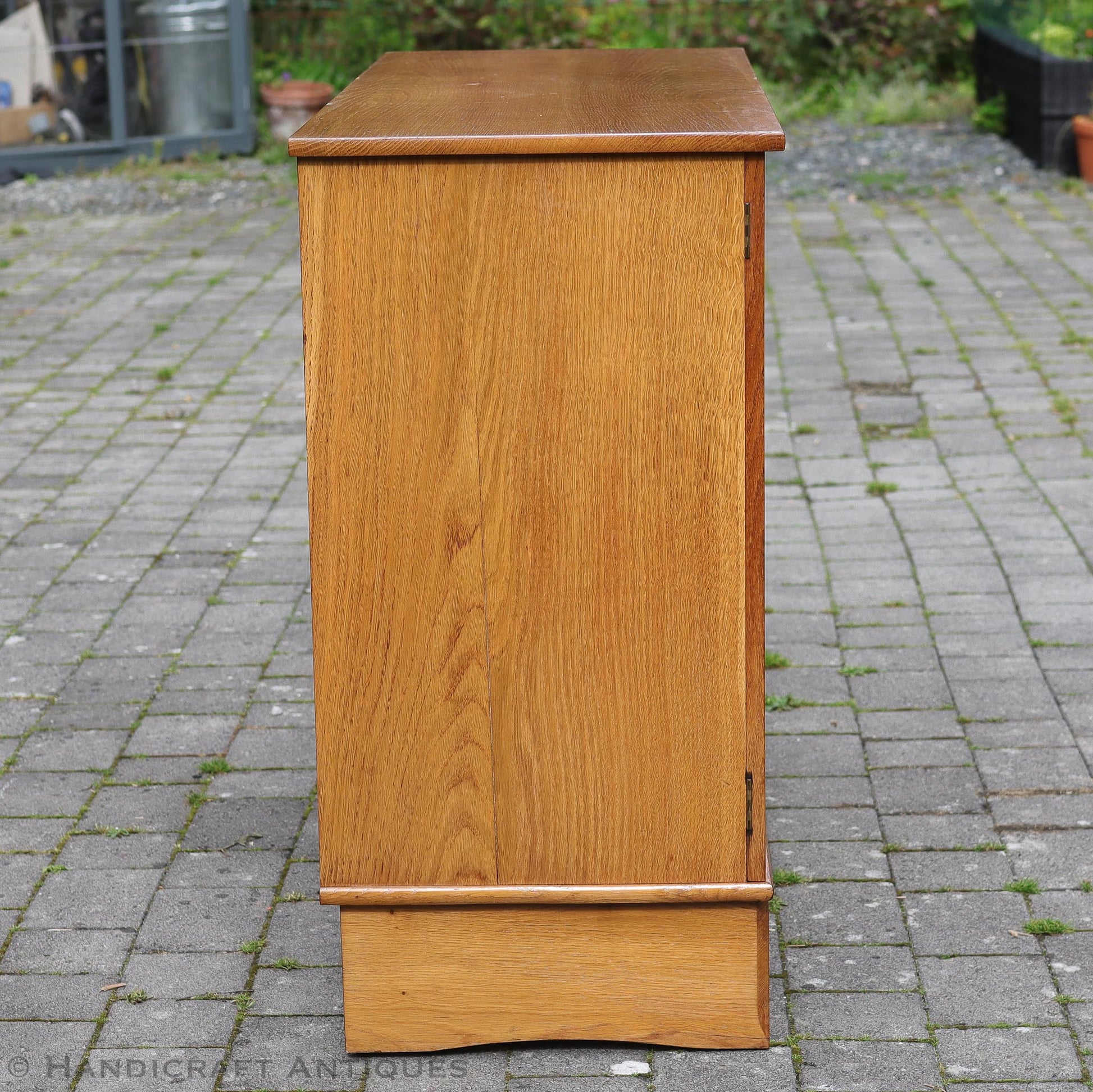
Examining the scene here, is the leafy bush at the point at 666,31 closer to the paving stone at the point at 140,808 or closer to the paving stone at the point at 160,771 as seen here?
the paving stone at the point at 160,771

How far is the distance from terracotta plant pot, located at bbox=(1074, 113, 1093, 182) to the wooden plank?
9.12 m

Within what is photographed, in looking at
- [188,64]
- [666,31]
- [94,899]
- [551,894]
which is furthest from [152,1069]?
[666,31]

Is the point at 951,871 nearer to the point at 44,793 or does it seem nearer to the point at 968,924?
the point at 968,924

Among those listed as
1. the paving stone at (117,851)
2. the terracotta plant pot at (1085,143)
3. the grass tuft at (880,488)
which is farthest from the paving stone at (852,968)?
the terracotta plant pot at (1085,143)

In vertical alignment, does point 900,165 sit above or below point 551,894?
above

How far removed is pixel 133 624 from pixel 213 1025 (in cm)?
203

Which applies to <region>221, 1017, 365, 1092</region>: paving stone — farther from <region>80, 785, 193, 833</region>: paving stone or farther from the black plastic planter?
the black plastic planter

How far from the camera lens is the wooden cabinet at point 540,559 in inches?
95.0

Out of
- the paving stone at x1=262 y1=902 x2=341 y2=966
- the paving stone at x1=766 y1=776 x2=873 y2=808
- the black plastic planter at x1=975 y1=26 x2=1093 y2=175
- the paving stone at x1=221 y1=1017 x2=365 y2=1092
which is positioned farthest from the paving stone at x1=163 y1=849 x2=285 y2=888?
the black plastic planter at x1=975 y1=26 x2=1093 y2=175

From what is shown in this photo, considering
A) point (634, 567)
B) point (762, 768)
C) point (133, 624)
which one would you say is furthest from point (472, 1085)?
point (133, 624)

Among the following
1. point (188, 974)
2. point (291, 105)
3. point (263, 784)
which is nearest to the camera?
point (188, 974)

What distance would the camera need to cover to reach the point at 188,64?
1264 cm

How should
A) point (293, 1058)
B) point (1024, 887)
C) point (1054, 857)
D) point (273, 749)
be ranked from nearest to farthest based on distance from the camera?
point (293, 1058) < point (1024, 887) < point (1054, 857) < point (273, 749)

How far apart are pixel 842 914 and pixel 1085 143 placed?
29.4 feet
